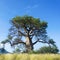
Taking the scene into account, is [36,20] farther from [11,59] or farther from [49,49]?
[11,59]

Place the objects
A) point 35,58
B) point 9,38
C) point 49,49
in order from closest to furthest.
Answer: point 35,58 < point 49,49 < point 9,38

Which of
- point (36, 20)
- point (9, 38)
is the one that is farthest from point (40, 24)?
point (9, 38)

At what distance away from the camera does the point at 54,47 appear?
3794 centimetres

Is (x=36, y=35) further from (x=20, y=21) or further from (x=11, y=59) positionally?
(x=11, y=59)

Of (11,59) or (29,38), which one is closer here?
(11,59)

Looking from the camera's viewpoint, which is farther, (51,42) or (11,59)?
(51,42)

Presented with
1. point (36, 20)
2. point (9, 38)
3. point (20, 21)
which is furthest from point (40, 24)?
point (9, 38)

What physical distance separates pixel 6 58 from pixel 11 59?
34cm

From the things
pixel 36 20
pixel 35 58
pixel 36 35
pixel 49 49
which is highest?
pixel 36 20

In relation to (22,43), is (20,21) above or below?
above

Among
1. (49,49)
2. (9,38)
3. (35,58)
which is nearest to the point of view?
(35,58)

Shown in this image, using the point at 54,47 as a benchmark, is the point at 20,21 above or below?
above

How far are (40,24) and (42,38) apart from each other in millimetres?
2681

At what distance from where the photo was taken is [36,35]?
37.1 metres
